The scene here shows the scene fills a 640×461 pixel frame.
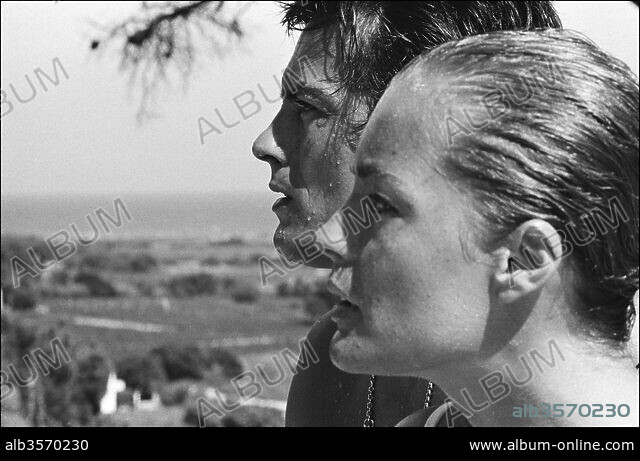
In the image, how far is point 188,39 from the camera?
2361 millimetres

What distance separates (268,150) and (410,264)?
72cm

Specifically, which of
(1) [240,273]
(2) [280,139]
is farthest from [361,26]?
(1) [240,273]

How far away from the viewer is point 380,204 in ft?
4.75

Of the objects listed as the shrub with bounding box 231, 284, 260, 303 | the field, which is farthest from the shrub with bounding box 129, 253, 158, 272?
the shrub with bounding box 231, 284, 260, 303

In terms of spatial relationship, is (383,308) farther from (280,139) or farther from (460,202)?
(280,139)

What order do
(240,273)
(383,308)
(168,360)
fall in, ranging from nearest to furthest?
(383,308), (168,360), (240,273)

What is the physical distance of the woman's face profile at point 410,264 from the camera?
4.50 feet

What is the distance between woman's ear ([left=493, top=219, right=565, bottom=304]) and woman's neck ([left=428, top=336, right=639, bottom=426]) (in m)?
0.09

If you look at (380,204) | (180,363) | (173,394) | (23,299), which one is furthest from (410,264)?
(180,363)

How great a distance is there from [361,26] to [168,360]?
648 inches

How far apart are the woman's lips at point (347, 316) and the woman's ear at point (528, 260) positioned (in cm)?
25

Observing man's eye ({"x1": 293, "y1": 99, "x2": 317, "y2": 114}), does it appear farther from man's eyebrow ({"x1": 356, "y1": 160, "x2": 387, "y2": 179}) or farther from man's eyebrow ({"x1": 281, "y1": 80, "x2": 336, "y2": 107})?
man's eyebrow ({"x1": 356, "y1": 160, "x2": 387, "y2": 179})

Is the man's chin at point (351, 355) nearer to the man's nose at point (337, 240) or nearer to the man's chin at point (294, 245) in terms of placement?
the man's nose at point (337, 240)
